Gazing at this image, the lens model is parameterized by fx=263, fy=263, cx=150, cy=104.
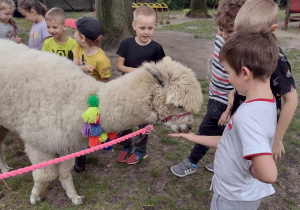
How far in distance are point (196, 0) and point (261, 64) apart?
17.9 metres

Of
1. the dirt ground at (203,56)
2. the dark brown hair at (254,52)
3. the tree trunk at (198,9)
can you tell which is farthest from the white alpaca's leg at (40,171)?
the tree trunk at (198,9)

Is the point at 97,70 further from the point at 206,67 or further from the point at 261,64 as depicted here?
the point at 206,67

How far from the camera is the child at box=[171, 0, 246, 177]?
7.39 ft

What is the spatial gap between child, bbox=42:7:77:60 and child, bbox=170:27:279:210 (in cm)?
244

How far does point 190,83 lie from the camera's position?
2.13 meters

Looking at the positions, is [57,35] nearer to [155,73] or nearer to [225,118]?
[155,73]

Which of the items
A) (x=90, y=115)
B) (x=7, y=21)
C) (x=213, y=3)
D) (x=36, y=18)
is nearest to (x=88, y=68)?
(x=90, y=115)

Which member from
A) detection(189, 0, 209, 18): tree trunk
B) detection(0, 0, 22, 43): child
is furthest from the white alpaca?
detection(189, 0, 209, 18): tree trunk

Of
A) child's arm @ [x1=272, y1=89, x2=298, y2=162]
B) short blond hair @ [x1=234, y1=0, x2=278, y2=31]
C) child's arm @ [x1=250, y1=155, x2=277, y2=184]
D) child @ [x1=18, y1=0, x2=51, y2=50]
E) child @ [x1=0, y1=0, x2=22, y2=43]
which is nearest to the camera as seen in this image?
child's arm @ [x1=250, y1=155, x2=277, y2=184]

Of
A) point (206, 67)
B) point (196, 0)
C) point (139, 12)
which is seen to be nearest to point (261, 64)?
point (139, 12)

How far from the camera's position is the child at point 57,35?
10.5 ft

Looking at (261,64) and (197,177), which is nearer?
(261,64)

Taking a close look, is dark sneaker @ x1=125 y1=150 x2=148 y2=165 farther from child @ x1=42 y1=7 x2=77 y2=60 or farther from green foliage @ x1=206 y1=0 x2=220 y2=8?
green foliage @ x1=206 y1=0 x2=220 y2=8

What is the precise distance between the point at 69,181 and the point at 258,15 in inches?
89.8
